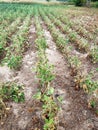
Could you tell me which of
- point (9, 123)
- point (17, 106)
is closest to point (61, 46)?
point (17, 106)

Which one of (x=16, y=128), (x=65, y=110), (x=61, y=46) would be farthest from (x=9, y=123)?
(x=61, y=46)

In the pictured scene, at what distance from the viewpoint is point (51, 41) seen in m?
12.3

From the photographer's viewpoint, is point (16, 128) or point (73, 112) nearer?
point (16, 128)

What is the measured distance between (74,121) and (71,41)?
672 cm

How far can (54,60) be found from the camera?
31.0 feet

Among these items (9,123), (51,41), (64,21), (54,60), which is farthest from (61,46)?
(64,21)

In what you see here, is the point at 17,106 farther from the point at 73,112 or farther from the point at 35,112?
the point at 73,112

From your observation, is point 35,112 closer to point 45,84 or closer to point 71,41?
point 45,84

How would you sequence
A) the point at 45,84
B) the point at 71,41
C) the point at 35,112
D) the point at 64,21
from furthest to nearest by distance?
the point at 64,21 < the point at 71,41 < the point at 45,84 < the point at 35,112

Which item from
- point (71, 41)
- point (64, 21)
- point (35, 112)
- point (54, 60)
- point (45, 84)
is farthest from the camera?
point (64, 21)

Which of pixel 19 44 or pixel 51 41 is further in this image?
pixel 51 41

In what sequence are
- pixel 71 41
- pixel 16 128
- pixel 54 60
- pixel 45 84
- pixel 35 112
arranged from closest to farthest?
pixel 16 128 < pixel 35 112 < pixel 45 84 < pixel 54 60 < pixel 71 41

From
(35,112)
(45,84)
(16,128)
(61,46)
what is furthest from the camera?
(61,46)

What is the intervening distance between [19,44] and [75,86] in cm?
338
